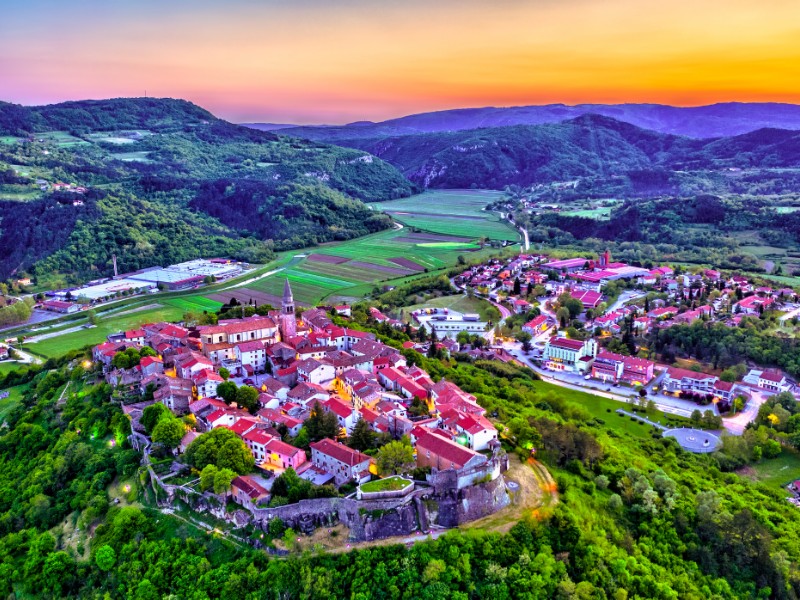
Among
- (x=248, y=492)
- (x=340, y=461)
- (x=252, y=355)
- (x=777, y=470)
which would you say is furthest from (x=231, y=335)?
(x=777, y=470)

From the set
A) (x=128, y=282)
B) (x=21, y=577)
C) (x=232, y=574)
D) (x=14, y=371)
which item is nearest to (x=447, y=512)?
(x=232, y=574)

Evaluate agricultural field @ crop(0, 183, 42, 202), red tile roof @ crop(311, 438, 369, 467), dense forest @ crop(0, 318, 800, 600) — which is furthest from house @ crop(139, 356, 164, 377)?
agricultural field @ crop(0, 183, 42, 202)

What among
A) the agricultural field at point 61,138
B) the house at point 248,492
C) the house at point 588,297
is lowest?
the house at point 588,297

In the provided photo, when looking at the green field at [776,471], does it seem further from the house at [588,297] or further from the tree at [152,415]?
the tree at [152,415]

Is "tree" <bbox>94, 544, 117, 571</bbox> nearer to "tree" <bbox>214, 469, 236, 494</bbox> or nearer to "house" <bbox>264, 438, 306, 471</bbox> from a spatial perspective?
"tree" <bbox>214, 469, 236, 494</bbox>

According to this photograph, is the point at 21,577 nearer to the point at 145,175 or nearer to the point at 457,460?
the point at 457,460

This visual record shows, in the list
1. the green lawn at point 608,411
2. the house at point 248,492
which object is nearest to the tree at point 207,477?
the house at point 248,492

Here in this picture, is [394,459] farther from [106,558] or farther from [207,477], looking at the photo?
[106,558]
